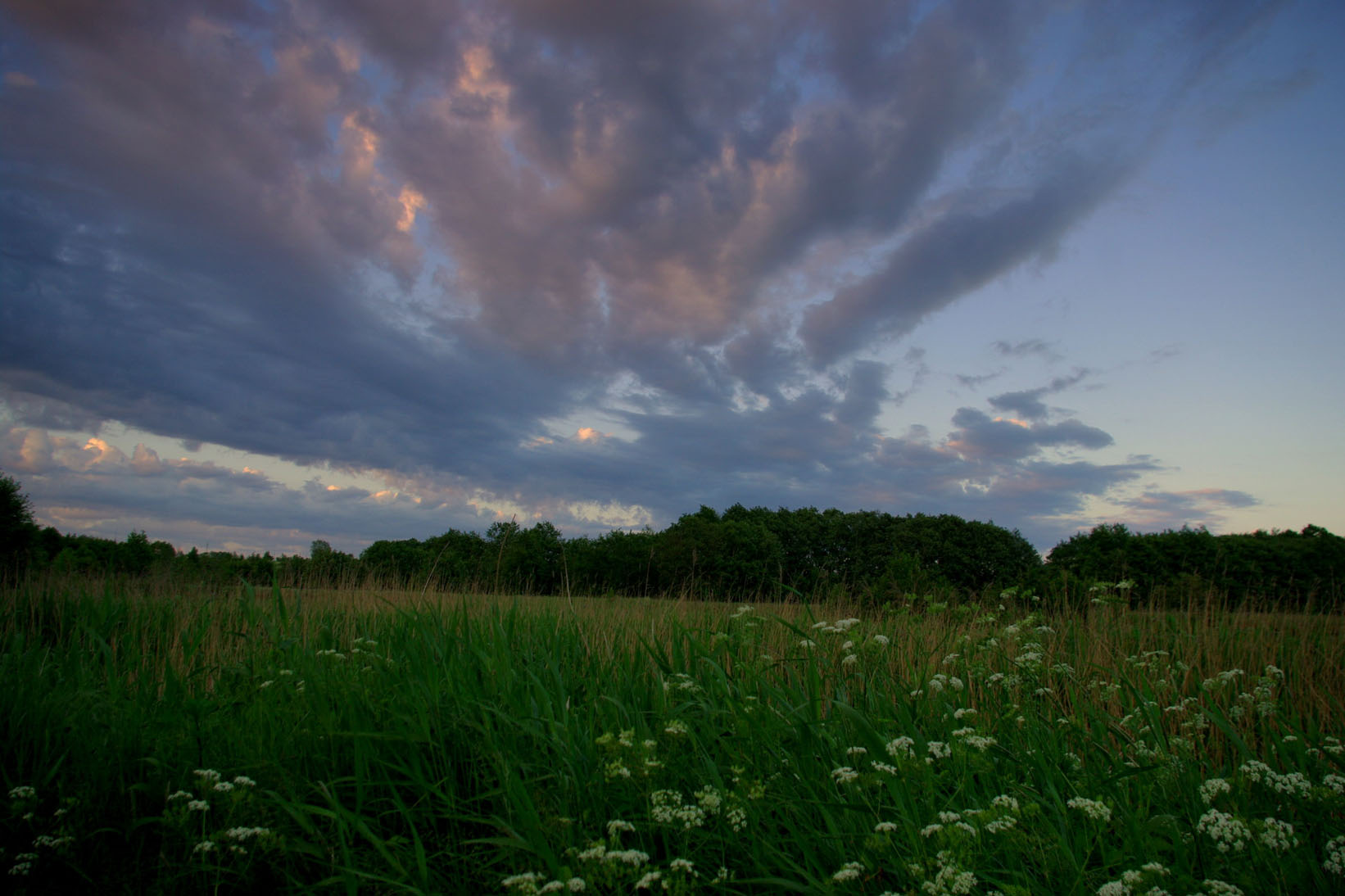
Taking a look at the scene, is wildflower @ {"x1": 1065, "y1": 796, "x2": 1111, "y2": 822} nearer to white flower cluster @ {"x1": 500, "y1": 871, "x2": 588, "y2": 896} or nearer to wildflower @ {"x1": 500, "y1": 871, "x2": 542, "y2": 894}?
white flower cluster @ {"x1": 500, "y1": 871, "x2": 588, "y2": 896}

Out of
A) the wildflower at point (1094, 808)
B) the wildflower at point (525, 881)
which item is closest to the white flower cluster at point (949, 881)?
the wildflower at point (1094, 808)

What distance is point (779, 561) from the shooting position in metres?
27.7

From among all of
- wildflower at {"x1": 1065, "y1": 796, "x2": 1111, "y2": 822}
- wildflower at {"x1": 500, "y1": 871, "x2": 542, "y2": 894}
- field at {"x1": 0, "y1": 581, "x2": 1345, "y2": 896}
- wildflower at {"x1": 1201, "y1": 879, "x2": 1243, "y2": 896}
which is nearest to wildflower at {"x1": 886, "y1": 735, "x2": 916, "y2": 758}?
field at {"x1": 0, "y1": 581, "x2": 1345, "y2": 896}

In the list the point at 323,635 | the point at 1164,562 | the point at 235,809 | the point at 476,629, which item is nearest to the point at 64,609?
the point at 323,635

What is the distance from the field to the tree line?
2.96 meters

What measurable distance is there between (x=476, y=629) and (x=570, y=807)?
2.37 meters

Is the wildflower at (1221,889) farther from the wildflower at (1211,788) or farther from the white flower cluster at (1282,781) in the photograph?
the white flower cluster at (1282,781)

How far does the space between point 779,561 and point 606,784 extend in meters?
25.5

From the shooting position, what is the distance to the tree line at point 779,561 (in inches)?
461

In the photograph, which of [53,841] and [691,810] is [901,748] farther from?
[53,841]

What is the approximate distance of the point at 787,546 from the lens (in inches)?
1369

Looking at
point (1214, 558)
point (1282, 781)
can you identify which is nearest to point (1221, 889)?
point (1282, 781)

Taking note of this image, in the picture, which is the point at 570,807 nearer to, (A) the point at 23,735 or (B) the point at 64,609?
(A) the point at 23,735

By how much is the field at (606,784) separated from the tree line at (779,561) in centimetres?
296
